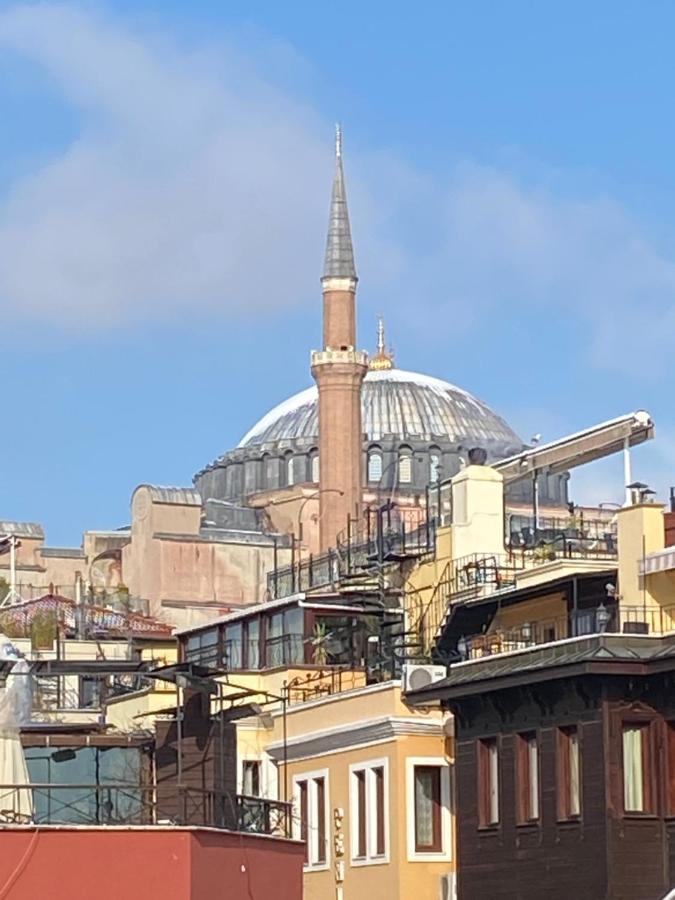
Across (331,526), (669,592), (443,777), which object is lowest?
(443,777)

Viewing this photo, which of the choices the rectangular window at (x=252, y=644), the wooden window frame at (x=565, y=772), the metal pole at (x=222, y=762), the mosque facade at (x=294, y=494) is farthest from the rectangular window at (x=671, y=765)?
the mosque facade at (x=294, y=494)

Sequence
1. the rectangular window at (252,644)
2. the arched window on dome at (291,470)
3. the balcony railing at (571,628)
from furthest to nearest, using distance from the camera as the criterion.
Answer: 1. the arched window on dome at (291,470)
2. the rectangular window at (252,644)
3. the balcony railing at (571,628)

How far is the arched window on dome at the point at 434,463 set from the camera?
105875mm

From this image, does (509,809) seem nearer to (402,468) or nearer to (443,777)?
(443,777)

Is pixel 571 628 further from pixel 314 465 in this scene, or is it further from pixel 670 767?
pixel 314 465

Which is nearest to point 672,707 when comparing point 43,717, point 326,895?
point 326,895

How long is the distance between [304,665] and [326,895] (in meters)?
6.03

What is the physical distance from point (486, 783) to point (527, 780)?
1.32 metres

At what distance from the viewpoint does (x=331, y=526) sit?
8769cm

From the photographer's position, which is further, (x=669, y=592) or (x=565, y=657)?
(x=669, y=592)

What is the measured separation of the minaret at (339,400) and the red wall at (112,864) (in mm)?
60129

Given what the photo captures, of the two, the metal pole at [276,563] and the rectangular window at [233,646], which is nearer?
the rectangular window at [233,646]

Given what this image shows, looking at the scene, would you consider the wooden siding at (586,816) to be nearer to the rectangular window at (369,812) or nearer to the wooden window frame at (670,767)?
the wooden window frame at (670,767)

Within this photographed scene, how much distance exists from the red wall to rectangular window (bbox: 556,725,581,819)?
8.58 meters
